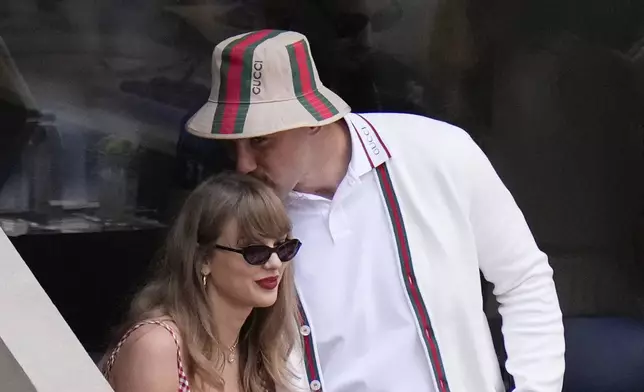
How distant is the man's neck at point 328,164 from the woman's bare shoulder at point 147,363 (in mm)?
427

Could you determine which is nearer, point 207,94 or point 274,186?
point 274,186

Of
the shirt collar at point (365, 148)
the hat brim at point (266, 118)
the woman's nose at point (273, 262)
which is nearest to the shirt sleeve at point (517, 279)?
the shirt collar at point (365, 148)

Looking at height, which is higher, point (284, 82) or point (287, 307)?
point (284, 82)

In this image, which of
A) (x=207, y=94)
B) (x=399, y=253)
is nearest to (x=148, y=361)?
(x=399, y=253)

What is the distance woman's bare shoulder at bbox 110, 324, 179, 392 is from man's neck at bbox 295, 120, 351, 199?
427 mm

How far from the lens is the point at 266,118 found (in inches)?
66.1

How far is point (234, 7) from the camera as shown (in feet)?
7.97

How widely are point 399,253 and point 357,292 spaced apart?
0.40 ft

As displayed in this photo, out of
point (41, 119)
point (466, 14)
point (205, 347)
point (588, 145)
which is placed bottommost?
point (205, 347)

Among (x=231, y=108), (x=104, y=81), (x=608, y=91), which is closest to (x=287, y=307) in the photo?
(x=231, y=108)

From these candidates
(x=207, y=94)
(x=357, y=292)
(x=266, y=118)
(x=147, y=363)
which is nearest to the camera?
(x=147, y=363)

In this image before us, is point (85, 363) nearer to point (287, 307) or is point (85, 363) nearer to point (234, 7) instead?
point (287, 307)

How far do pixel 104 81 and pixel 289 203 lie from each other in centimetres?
83

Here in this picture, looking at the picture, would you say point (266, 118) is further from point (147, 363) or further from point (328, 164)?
point (147, 363)
